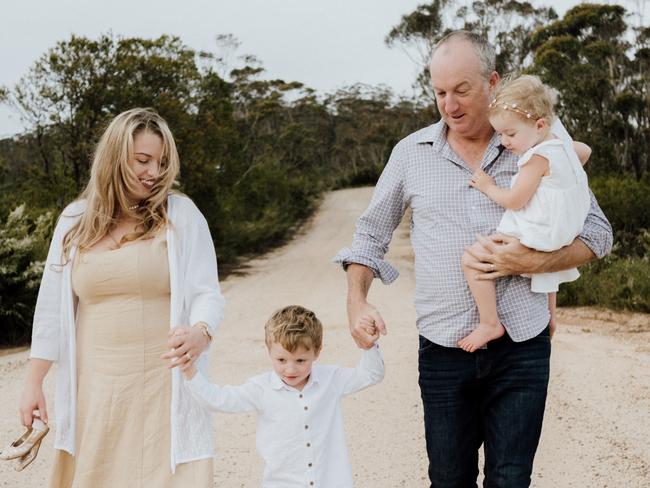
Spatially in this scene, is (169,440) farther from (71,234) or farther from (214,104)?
(214,104)

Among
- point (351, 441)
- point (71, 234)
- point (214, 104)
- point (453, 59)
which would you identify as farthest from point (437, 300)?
point (214, 104)

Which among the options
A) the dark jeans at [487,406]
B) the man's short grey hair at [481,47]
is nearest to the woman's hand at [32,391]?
the dark jeans at [487,406]

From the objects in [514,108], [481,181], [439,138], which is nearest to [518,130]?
[514,108]

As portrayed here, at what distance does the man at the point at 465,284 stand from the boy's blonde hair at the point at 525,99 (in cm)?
12

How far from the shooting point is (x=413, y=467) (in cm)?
510

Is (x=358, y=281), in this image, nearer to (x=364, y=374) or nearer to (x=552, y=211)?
(x=364, y=374)

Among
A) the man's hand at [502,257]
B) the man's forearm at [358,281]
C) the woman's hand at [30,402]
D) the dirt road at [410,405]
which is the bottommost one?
the dirt road at [410,405]

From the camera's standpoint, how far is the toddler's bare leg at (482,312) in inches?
100

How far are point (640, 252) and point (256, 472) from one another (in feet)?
31.4

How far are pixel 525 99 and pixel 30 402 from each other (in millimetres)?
1970

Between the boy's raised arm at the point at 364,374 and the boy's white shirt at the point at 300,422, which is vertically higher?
the boy's raised arm at the point at 364,374

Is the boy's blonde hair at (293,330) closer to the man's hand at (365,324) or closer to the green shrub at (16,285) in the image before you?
the man's hand at (365,324)

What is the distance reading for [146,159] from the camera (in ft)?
9.23

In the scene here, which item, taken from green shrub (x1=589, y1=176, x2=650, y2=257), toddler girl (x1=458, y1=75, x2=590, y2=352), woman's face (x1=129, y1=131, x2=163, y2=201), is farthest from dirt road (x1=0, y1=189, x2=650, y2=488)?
green shrub (x1=589, y1=176, x2=650, y2=257)
